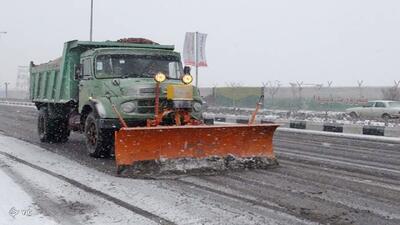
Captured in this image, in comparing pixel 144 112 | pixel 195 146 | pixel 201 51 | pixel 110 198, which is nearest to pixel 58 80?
pixel 144 112

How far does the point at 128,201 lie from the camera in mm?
6258

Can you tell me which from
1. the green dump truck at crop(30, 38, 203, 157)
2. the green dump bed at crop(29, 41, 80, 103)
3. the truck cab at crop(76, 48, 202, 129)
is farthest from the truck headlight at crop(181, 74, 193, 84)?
the green dump bed at crop(29, 41, 80, 103)

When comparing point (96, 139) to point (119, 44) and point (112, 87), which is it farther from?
point (119, 44)

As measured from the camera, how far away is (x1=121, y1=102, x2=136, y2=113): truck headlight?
30.0 feet

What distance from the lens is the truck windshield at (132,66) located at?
32.8ft

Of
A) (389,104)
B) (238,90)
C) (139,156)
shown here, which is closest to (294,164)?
(139,156)

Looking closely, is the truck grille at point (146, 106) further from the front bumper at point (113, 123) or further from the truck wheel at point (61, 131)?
the truck wheel at point (61, 131)

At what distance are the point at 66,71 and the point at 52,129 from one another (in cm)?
202

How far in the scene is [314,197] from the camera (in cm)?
654

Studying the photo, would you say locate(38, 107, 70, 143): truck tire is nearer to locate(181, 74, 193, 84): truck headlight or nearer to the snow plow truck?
the snow plow truck

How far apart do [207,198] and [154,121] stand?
2751mm

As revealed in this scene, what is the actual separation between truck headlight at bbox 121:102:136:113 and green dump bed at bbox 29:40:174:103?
2.00m

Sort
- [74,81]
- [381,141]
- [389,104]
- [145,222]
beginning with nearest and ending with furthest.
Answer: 1. [145,222]
2. [74,81]
3. [381,141]
4. [389,104]

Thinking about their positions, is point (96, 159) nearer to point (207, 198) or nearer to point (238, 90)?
point (207, 198)
